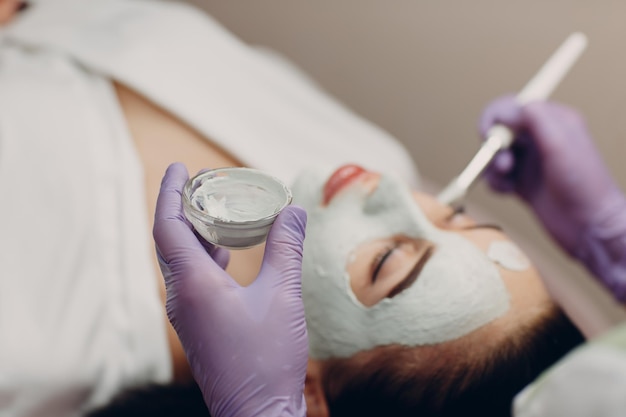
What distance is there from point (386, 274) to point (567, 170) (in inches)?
23.3

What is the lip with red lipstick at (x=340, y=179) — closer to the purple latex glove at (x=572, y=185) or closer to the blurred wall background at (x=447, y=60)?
the purple latex glove at (x=572, y=185)

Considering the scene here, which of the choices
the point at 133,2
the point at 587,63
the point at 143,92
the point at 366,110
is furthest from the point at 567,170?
the point at 133,2

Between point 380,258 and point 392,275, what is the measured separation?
0.09 feet

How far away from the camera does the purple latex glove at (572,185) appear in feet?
3.75

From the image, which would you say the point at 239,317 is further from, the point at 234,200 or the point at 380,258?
the point at 380,258

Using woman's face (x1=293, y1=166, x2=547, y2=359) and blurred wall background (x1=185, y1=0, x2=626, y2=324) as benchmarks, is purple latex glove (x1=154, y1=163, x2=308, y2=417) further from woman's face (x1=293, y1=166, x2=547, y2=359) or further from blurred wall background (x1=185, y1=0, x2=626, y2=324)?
blurred wall background (x1=185, y1=0, x2=626, y2=324)

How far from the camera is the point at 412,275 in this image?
78 cm

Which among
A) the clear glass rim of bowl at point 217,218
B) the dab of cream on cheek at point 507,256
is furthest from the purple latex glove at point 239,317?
the dab of cream on cheek at point 507,256

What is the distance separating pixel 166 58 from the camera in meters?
1.11

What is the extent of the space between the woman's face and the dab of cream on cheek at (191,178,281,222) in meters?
0.24

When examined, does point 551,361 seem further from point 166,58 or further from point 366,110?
point 366,110

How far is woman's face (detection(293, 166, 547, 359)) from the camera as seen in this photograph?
77 cm

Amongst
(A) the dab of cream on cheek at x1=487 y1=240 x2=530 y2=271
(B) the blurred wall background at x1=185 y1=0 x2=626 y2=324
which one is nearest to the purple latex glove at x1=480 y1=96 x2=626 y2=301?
(B) the blurred wall background at x1=185 y1=0 x2=626 y2=324

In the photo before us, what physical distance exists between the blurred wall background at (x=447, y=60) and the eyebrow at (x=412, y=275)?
2.35 feet
